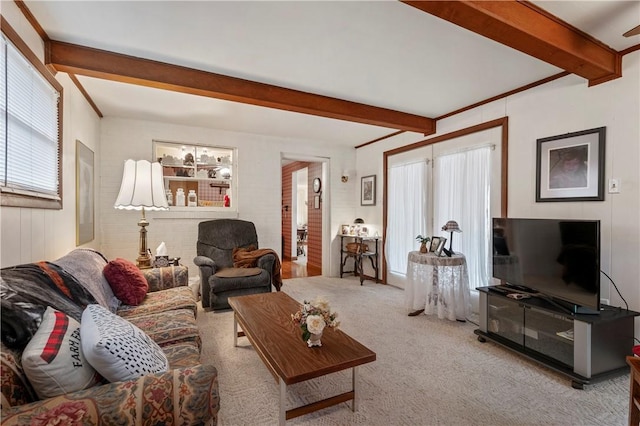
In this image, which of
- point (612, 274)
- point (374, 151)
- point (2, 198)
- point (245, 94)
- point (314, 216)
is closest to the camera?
point (2, 198)

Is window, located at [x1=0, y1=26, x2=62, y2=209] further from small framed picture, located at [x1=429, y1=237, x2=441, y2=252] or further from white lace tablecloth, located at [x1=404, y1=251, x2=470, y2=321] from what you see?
small framed picture, located at [x1=429, y1=237, x2=441, y2=252]

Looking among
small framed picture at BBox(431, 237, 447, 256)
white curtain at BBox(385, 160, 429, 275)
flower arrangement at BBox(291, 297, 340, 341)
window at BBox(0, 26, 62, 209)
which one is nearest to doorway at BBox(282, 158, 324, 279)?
white curtain at BBox(385, 160, 429, 275)

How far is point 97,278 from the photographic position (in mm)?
2211

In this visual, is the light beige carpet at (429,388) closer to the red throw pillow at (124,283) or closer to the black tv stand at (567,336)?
the black tv stand at (567,336)

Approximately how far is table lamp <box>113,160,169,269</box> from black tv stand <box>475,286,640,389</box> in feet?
11.5

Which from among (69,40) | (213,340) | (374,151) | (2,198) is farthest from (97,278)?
(374,151)

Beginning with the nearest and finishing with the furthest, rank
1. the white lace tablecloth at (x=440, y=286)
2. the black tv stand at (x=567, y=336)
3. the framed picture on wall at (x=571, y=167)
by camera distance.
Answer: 1. the black tv stand at (x=567, y=336)
2. the framed picture on wall at (x=571, y=167)
3. the white lace tablecloth at (x=440, y=286)

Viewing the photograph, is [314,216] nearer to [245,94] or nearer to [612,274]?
[245,94]

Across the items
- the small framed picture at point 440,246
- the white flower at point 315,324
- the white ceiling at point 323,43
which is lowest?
the white flower at point 315,324

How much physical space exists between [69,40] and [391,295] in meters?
4.37

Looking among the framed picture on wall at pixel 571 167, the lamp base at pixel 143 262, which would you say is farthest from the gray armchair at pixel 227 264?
the framed picture on wall at pixel 571 167

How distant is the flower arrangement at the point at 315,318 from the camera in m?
1.68

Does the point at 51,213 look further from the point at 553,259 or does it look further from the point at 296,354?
the point at 553,259

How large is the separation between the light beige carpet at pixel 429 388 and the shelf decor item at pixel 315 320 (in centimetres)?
9
